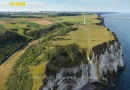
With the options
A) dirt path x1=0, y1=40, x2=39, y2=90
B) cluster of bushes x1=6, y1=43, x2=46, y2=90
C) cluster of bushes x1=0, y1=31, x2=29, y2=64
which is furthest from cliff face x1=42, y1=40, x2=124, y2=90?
cluster of bushes x1=0, y1=31, x2=29, y2=64

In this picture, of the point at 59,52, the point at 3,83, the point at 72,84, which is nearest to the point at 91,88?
the point at 72,84

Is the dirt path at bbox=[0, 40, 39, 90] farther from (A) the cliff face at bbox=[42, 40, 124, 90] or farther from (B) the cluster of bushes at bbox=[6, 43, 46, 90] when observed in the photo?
(A) the cliff face at bbox=[42, 40, 124, 90]

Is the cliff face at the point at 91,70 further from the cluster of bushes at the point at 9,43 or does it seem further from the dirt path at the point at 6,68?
the cluster of bushes at the point at 9,43

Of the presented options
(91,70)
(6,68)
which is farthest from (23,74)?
(91,70)

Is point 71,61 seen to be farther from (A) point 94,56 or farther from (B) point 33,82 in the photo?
(B) point 33,82

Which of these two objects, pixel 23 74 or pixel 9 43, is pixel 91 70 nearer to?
pixel 23 74

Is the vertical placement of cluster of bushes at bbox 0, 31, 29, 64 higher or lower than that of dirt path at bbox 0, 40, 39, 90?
higher

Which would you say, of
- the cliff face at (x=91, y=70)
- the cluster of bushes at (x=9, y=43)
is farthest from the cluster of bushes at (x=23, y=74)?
the cluster of bushes at (x=9, y=43)
